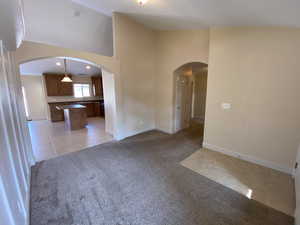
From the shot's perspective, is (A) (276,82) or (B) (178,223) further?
(A) (276,82)

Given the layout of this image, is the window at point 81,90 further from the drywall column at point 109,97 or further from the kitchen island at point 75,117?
the drywall column at point 109,97

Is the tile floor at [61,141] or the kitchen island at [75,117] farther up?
the kitchen island at [75,117]

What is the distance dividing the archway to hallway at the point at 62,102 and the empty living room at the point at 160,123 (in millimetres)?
138

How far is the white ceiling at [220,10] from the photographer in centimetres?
176

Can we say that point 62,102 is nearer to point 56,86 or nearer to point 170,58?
point 56,86

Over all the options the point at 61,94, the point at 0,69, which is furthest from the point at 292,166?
the point at 61,94

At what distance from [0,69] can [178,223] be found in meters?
2.75

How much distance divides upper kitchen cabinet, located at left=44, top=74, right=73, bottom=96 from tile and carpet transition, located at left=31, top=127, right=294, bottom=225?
5226 mm

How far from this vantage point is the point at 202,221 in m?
1.59

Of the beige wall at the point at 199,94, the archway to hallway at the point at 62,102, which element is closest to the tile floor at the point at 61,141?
the archway to hallway at the point at 62,102

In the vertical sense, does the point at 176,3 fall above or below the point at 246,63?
above

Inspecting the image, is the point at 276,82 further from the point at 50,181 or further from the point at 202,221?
the point at 50,181

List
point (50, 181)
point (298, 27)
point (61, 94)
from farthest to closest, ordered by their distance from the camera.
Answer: point (61, 94) → point (50, 181) → point (298, 27)

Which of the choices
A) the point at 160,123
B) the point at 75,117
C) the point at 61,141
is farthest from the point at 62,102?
the point at 160,123
